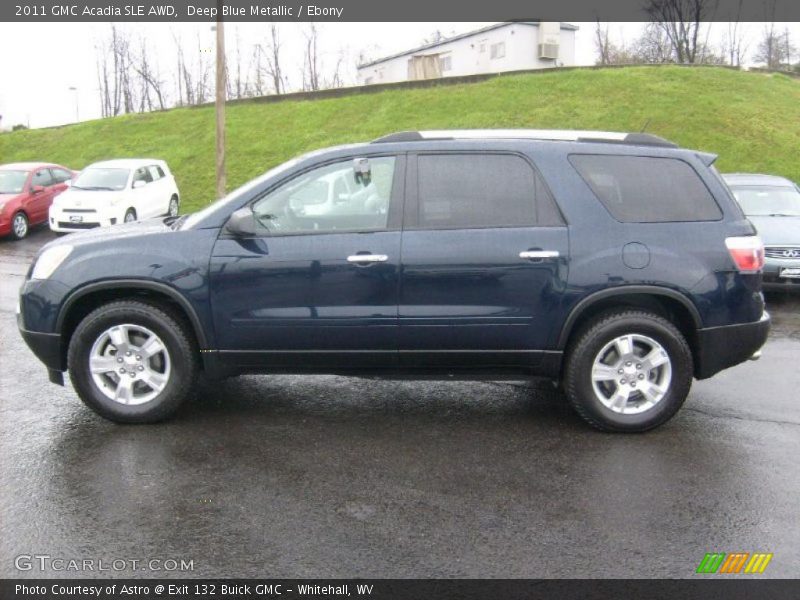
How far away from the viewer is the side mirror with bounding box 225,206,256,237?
15.1 feet

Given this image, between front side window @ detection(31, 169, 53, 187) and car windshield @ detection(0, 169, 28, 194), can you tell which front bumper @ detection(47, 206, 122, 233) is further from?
front side window @ detection(31, 169, 53, 187)

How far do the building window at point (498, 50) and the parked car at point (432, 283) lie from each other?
33366 mm

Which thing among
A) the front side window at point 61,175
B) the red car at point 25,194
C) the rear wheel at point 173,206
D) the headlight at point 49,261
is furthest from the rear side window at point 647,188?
the front side window at point 61,175

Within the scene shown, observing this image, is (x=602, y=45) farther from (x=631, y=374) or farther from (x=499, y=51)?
(x=631, y=374)

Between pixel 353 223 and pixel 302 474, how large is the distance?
63.8 inches

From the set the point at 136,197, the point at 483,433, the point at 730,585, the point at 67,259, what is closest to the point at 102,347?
the point at 67,259

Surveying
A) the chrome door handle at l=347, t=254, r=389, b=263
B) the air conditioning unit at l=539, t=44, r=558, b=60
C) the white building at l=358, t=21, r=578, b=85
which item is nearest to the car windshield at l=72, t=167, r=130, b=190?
the chrome door handle at l=347, t=254, r=389, b=263

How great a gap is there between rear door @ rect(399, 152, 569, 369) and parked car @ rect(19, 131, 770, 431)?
0.01 metres

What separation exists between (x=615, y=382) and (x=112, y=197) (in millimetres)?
13309

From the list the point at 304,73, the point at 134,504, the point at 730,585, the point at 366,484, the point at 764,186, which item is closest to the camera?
the point at 730,585

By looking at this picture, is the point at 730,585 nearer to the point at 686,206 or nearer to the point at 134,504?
the point at 686,206

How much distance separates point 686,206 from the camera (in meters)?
4.79
